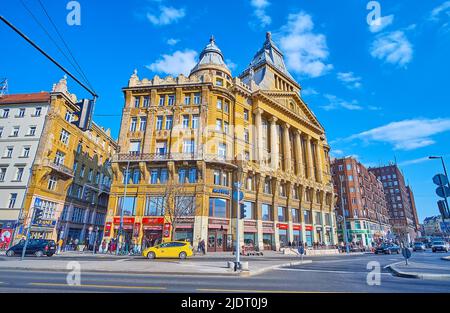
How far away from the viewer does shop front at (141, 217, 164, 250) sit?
30.7m

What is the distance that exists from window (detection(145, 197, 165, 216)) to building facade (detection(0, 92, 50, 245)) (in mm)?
16093

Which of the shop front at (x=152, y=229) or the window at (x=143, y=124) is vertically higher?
the window at (x=143, y=124)

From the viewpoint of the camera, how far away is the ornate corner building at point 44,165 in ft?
107

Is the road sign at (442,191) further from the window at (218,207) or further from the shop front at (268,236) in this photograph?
the shop front at (268,236)

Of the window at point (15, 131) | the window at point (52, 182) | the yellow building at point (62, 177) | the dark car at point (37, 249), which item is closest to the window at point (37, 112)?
the yellow building at point (62, 177)

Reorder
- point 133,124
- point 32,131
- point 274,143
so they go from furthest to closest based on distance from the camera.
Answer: point 274,143 < point 133,124 < point 32,131

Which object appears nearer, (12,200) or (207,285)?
(207,285)

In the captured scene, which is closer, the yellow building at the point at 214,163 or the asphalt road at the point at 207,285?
the asphalt road at the point at 207,285

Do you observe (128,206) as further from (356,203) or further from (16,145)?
(356,203)

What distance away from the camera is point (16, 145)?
3481 cm

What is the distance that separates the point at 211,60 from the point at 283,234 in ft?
103

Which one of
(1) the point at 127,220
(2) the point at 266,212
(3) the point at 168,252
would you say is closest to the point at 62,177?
(1) the point at 127,220

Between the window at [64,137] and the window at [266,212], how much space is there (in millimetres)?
31889

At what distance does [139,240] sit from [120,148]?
12.8m
